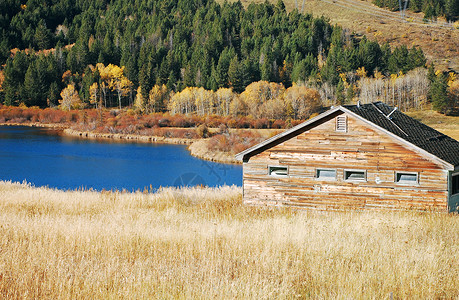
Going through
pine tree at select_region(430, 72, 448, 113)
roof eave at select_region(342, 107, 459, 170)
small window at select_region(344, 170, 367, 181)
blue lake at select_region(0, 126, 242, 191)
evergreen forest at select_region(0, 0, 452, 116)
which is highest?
evergreen forest at select_region(0, 0, 452, 116)

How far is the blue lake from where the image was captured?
128ft

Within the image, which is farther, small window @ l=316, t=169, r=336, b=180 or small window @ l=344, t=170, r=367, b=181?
small window @ l=316, t=169, r=336, b=180

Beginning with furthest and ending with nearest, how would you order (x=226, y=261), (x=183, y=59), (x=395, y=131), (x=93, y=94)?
(x=183, y=59)
(x=93, y=94)
(x=395, y=131)
(x=226, y=261)

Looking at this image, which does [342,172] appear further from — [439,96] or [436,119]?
[439,96]

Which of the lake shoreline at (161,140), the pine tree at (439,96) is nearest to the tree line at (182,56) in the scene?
the lake shoreline at (161,140)

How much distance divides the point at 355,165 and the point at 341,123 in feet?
5.90

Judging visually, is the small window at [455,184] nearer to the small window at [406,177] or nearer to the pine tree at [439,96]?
the small window at [406,177]

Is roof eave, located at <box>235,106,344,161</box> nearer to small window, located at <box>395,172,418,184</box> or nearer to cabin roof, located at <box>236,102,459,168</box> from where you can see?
cabin roof, located at <box>236,102,459,168</box>

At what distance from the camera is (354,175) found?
64.1 ft

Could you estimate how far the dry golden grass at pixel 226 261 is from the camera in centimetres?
664

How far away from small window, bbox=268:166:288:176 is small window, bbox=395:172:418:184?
4.51 metres

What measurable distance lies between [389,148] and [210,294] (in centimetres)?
1430

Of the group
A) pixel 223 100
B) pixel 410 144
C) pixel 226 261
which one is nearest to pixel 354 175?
pixel 410 144

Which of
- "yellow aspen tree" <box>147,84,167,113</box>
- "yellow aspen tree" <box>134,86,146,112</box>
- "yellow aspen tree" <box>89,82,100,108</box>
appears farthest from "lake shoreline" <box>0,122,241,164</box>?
"yellow aspen tree" <box>147,84,167,113</box>
